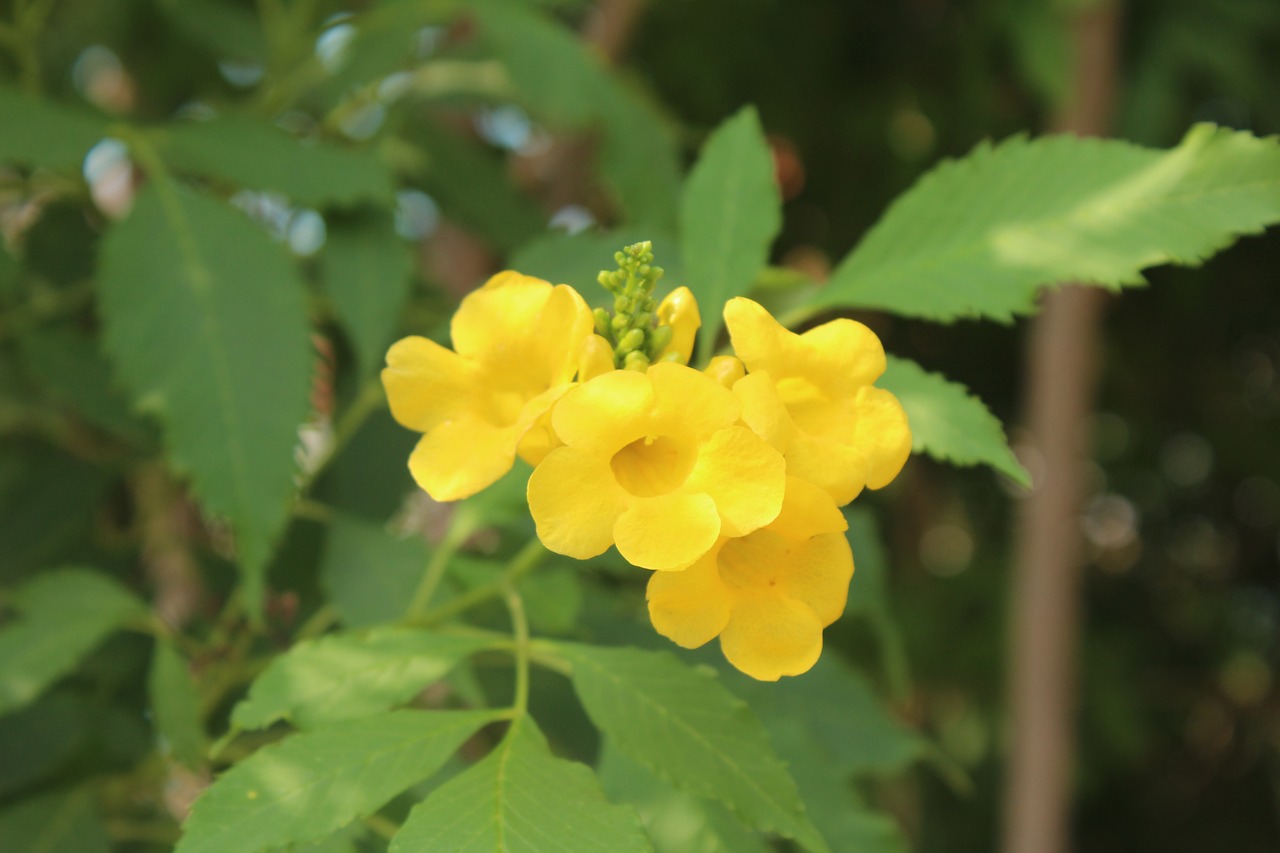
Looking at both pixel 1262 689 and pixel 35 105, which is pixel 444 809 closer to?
pixel 35 105

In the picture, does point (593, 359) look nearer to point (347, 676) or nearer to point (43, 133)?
point (347, 676)

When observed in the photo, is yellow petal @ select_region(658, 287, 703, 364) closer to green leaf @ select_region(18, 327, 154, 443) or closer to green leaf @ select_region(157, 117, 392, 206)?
green leaf @ select_region(157, 117, 392, 206)

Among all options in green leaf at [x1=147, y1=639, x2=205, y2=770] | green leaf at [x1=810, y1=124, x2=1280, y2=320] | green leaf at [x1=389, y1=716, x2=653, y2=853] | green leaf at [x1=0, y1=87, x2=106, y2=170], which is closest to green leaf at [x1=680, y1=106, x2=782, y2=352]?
green leaf at [x1=810, y1=124, x2=1280, y2=320]

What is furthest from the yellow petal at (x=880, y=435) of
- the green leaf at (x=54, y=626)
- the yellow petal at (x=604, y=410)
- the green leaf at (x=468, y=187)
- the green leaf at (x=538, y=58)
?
the green leaf at (x=468, y=187)

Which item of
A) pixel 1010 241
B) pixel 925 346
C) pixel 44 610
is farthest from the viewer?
pixel 925 346

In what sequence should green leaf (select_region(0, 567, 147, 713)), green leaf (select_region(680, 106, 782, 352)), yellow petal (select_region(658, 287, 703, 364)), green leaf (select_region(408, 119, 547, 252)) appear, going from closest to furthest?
yellow petal (select_region(658, 287, 703, 364)) → green leaf (select_region(680, 106, 782, 352)) → green leaf (select_region(0, 567, 147, 713)) → green leaf (select_region(408, 119, 547, 252))

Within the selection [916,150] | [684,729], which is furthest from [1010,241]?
[916,150]

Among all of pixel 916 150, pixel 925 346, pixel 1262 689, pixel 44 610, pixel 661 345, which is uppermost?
pixel 661 345

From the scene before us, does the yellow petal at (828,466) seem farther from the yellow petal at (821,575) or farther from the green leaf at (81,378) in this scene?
the green leaf at (81,378)
